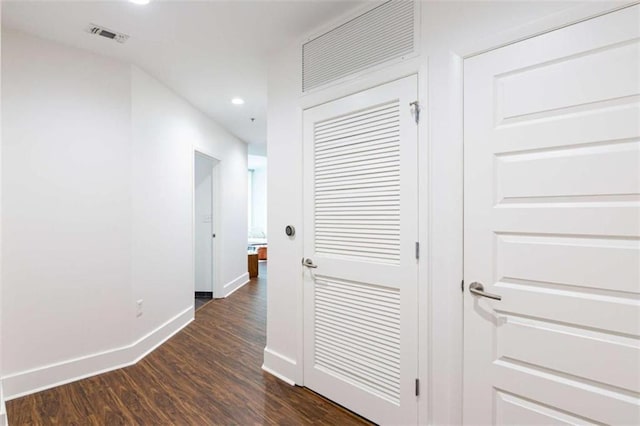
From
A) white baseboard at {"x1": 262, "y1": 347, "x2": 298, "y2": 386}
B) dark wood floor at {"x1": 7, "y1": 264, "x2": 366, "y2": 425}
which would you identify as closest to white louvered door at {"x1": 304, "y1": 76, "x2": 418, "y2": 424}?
white baseboard at {"x1": 262, "y1": 347, "x2": 298, "y2": 386}

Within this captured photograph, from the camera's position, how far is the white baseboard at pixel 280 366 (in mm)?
2498

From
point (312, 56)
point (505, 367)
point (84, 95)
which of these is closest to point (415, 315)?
point (505, 367)

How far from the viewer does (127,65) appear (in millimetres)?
2861

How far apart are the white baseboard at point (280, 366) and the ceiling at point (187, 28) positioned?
8.05 feet

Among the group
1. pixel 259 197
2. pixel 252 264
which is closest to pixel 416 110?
pixel 252 264

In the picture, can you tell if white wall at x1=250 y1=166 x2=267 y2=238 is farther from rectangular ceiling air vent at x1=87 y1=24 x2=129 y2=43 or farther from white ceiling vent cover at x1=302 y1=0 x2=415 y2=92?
white ceiling vent cover at x1=302 y1=0 x2=415 y2=92

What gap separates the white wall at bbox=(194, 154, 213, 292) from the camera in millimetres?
4992

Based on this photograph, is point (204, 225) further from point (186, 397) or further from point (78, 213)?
point (186, 397)

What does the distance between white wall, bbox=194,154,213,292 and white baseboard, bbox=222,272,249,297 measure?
8.9 inches

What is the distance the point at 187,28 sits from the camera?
2350 mm

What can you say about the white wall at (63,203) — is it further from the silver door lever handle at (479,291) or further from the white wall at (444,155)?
the silver door lever handle at (479,291)

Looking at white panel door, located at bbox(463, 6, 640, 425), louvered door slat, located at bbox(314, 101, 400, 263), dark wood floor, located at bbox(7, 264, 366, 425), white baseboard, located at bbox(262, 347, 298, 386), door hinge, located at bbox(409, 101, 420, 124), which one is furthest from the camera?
white baseboard, located at bbox(262, 347, 298, 386)

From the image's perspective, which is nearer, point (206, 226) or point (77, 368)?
point (77, 368)

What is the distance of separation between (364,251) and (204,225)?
143 inches
